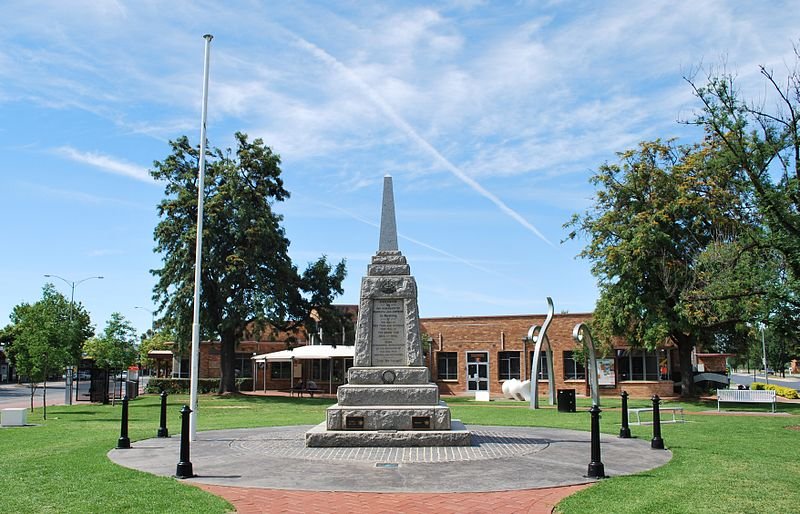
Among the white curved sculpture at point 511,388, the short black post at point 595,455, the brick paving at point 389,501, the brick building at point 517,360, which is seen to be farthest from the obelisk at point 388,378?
the brick building at point 517,360

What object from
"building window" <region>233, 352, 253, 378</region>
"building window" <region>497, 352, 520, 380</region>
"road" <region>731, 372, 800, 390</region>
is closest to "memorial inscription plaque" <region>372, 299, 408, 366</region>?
"building window" <region>497, 352, 520, 380</region>

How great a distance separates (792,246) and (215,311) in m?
30.0

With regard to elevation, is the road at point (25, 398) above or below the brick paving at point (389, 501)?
below

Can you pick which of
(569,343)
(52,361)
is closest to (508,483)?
(52,361)

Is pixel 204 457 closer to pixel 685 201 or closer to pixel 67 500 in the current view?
pixel 67 500

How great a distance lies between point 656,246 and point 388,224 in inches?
744

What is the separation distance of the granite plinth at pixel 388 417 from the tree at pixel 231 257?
2329 centimetres

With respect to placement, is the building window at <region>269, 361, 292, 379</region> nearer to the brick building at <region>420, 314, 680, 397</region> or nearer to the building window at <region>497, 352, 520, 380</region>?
the brick building at <region>420, 314, 680, 397</region>

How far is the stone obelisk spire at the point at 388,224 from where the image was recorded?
15.5 meters

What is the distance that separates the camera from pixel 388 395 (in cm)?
1380

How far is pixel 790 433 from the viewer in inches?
664

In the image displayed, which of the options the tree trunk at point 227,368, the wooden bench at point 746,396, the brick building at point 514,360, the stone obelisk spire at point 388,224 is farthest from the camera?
the brick building at point 514,360

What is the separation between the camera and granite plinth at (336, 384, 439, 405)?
13781 millimetres

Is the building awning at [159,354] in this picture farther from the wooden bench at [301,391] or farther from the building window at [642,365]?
the building window at [642,365]
